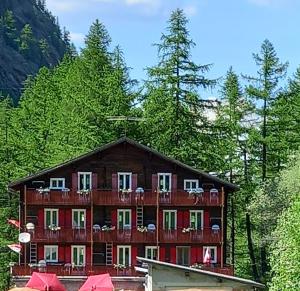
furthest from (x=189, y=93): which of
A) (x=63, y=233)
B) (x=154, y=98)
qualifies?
(x=63, y=233)

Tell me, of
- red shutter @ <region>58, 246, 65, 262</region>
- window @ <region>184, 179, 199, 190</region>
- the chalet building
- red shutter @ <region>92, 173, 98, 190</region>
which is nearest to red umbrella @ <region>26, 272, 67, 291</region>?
the chalet building

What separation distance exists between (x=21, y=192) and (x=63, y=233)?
11.6 ft

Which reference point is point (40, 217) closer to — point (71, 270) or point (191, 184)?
point (71, 270)

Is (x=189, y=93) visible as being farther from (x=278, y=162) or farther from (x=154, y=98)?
(x=278, y=162)

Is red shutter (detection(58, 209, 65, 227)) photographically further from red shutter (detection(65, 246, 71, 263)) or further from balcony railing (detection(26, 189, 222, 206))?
red shutter (detection(65, 246, 71, 263))

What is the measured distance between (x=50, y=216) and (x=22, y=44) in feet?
401

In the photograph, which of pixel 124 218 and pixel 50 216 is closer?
pixel 50 216

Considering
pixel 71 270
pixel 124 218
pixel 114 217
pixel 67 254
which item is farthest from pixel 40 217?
pixel 124 218

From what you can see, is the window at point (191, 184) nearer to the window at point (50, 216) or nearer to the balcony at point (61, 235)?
the balcony at point (61, 235)

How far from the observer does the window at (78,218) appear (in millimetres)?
50969

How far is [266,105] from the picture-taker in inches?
2325

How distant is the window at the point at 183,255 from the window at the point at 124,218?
3.31 meters

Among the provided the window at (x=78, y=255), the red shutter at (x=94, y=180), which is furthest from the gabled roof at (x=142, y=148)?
the window at (x=78, y=255)

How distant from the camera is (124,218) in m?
51.1
